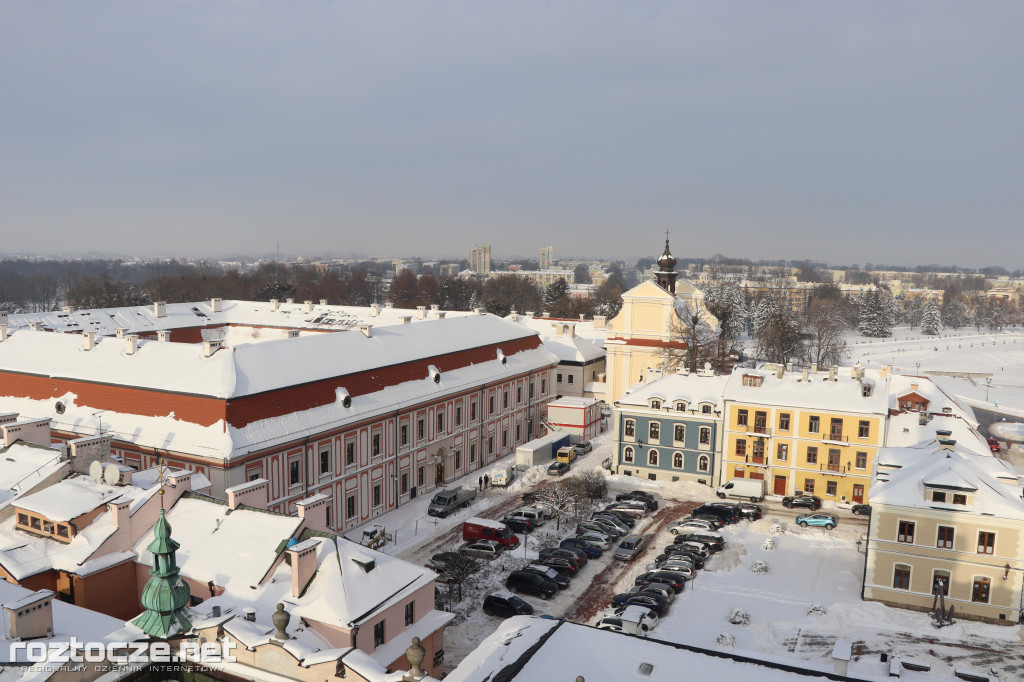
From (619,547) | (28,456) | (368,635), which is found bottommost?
(619,547)

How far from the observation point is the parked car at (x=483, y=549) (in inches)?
1364

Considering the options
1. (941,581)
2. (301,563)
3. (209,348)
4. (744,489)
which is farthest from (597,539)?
(209,348)

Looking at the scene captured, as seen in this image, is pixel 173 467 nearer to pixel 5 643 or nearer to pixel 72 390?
pixel 72 390

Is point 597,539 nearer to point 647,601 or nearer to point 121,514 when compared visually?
→ point 647,601

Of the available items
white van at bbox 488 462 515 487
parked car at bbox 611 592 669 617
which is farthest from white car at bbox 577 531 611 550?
white van at bbox 488 462 515 487

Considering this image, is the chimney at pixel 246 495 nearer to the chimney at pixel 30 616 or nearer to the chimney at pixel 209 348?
the chimney at pixel 30 616

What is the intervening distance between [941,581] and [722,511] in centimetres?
1174

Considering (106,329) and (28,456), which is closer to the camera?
(28,456)

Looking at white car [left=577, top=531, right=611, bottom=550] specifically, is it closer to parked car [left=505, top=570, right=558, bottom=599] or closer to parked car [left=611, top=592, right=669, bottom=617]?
parked car [left=505, top=570, right=558, bottom=599]

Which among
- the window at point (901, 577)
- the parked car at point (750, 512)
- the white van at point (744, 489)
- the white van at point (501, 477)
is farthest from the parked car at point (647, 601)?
the white van at point (501, 477)

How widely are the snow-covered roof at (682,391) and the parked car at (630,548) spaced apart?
11921mm

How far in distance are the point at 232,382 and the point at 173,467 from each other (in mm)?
4602

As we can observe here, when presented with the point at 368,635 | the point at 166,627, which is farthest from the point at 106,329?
the point at 166,627

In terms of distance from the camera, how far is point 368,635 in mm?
20391
